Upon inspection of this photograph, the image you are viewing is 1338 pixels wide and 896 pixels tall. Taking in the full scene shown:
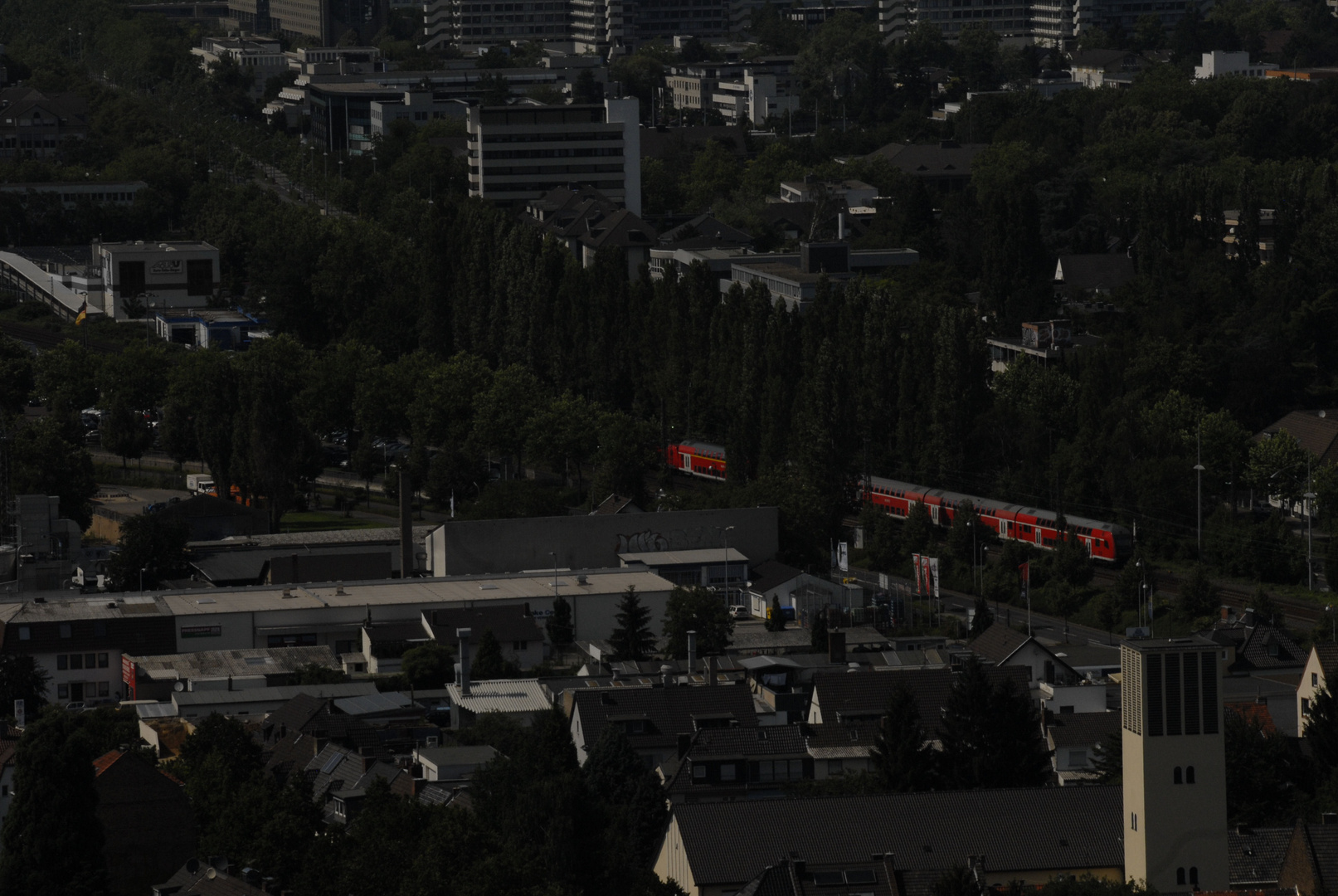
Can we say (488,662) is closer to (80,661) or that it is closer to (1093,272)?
(80,661)

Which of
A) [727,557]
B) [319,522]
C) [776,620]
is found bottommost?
[319,522]

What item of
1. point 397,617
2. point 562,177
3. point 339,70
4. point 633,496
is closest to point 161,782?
point 397,617

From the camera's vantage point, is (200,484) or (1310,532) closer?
(1310,532)

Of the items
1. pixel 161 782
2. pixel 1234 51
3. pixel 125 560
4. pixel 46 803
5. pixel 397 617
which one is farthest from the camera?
pixel 1234 51

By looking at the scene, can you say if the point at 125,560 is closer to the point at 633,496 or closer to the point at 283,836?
the point at 633,496

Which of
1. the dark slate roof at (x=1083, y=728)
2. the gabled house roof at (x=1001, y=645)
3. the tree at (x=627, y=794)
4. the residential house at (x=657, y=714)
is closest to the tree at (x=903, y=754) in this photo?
the tree at (x=627, y=794)

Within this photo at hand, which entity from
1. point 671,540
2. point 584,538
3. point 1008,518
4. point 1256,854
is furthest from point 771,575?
point 1256,854

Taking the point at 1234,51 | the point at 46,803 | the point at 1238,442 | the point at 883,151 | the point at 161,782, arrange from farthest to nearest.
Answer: the point at 1234,51 → the point at 883,151 → the point at 1238,442 → the point at 161,782 → the point at 46,803
